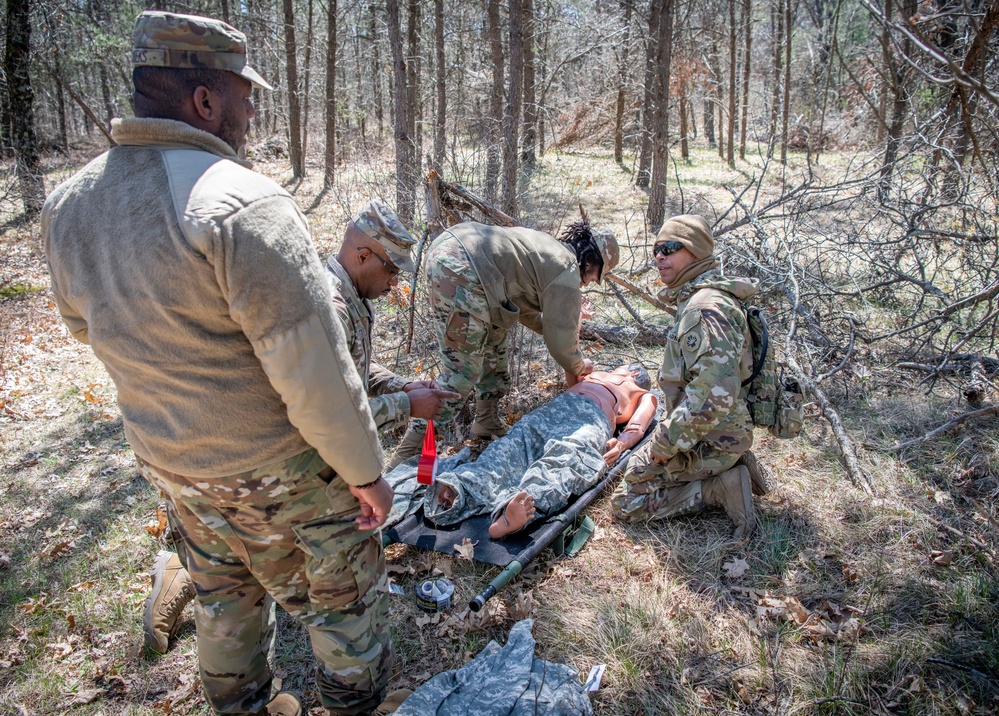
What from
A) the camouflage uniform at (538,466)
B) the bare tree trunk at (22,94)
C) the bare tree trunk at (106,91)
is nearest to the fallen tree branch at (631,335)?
the camouflage uniform at (538,466)

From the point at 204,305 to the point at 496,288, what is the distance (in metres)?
2.87

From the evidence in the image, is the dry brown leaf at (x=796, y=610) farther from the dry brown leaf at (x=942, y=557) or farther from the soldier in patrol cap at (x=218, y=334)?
the soldier in patrol cap at (x=218, y=334)

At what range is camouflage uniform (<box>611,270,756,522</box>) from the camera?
339cm

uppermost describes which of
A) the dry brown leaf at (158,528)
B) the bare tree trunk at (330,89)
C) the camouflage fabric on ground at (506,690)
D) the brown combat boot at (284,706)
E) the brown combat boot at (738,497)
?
the bare tree trunk at (330,89)

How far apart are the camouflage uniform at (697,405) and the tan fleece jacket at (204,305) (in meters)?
2.11

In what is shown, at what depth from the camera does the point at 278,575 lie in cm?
205

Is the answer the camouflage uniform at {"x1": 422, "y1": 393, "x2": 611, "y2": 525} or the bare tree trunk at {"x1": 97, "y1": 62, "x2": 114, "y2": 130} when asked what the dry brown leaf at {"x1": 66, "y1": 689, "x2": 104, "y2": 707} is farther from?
the bare tree trunk at {"x1": 97, "y1": 62, "x2": 114, "y2": 130}

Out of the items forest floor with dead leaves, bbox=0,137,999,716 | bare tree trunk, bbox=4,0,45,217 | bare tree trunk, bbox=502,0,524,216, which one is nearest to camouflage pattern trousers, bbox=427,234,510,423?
forest floor with dead leaves, bbox=0,137,999,716

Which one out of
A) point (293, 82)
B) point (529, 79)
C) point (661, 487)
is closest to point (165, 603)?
point (661, 487)

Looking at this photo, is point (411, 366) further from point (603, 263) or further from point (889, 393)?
point (889, 393)

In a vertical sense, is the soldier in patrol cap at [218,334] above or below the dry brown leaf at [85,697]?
above

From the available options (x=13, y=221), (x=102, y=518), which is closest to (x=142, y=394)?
(x=102, y=518)

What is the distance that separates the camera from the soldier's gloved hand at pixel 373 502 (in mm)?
1977

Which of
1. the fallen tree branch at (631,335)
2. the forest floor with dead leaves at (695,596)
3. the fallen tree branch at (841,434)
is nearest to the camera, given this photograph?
the forest floor with dead leaves at (695,596)
